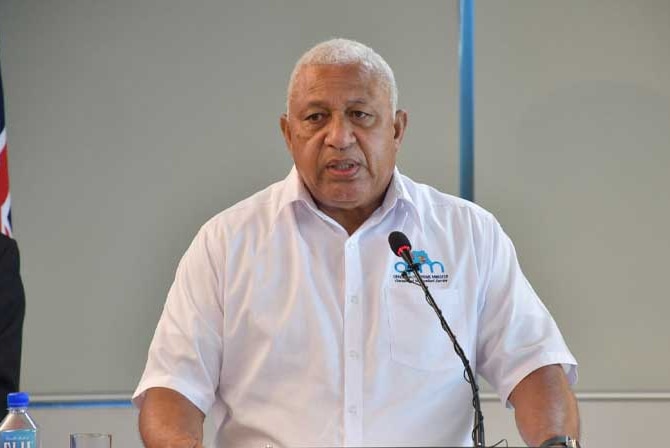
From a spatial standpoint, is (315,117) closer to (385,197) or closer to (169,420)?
(385,197)

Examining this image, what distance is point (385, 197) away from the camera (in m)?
2.82

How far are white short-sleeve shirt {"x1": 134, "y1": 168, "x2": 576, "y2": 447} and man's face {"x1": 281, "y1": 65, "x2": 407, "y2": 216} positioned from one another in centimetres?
12

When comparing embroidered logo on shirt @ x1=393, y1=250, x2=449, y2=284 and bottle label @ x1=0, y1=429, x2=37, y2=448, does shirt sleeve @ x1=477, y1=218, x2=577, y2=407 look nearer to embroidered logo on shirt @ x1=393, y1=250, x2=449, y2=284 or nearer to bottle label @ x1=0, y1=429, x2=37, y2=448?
Result: embroidered logo on shirt @ x1=393, y1=250, x2=449, y2=284

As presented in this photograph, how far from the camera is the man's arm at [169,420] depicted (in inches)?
94.5

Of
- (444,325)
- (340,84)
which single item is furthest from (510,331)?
(340,84)

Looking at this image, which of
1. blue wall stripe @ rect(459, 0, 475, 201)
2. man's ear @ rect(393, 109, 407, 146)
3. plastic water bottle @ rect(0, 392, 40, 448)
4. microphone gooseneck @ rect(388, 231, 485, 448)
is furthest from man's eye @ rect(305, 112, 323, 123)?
blue wall stripe @ rect(459, 0, 475, 201)

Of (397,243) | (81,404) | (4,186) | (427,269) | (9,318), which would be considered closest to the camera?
(397,243)

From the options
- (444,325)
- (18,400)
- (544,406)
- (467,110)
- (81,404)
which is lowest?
(81,404)

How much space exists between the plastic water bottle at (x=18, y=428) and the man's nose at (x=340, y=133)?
0.98 meters

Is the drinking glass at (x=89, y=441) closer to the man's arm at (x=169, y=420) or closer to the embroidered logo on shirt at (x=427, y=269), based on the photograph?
the man's arm at (x=169, y=420)

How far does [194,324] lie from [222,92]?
1.70m

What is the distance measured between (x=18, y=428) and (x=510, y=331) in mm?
1270

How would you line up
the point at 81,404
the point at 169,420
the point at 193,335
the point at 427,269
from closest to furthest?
the point at 169,420, the point at 193,335, the point at 427,269, the point at 81,404

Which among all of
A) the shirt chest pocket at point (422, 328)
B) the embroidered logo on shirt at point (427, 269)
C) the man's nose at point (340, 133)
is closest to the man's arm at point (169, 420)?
the shirt chest pocket at point (422, 328)
